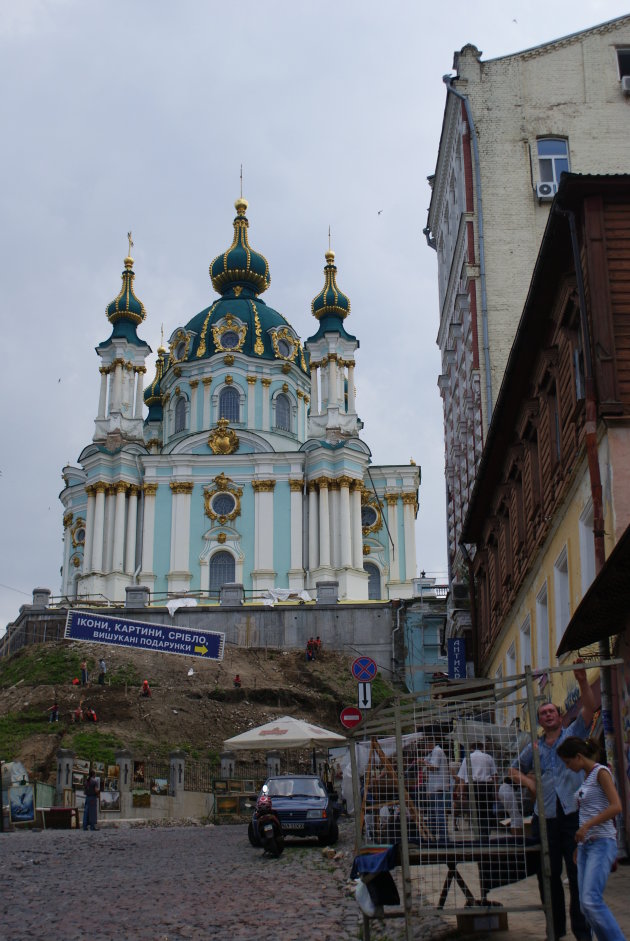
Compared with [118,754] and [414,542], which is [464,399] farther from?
[414,542]

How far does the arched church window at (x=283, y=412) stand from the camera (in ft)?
235

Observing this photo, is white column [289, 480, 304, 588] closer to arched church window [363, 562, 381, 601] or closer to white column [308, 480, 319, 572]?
white column [308, 480, 319, 572]

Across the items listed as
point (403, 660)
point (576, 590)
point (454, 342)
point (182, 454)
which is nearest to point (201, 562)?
point (182, 454)

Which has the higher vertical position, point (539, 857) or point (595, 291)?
point (595, 291)

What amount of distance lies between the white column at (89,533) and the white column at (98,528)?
15cm

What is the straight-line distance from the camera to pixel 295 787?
22844 mm

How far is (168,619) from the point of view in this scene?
5259 cm

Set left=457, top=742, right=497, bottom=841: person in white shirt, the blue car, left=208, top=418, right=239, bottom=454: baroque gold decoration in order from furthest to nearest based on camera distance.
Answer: left=208, top=418, right=239, bottom=454: baroque gold decoration → the blue car → left=457, top=742, right=497, bottom=841: person in white shirt

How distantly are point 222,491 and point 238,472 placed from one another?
131cm

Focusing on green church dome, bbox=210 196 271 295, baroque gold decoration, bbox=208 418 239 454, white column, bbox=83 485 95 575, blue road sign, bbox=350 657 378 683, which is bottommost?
blue road sign, bbox=350 657 378 683

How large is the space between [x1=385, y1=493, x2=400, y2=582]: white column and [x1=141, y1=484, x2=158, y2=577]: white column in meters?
12.8

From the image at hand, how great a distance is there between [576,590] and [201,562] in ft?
154


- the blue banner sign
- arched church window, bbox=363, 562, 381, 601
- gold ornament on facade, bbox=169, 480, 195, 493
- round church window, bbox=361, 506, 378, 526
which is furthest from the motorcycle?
round church window, bbox=361, 506, 378, 526

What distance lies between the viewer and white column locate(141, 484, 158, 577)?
209 ft
